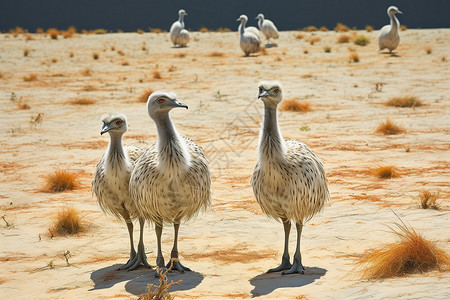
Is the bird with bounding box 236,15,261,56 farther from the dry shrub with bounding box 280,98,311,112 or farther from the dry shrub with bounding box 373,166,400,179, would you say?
the dry shrub with bounding box 373,166,400,179

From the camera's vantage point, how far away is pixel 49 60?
25.3 m

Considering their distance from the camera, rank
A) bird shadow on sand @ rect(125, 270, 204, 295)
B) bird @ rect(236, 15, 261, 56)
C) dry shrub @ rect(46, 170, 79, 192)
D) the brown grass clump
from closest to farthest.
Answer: bird shadow on sand @ rect(125, 270, 204, 295), dry shrub @ rect(46, 170, 79, 192), the brown grass clump, bird @ rect(236, 15, 261, 56)

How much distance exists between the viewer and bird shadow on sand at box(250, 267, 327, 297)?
4902 mm

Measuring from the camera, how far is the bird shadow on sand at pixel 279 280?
4902 millimetres

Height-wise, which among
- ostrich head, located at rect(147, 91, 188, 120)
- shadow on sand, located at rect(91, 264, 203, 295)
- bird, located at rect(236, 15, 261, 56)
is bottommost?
shadow on sand, located at rect(91, 264, 203, 295)

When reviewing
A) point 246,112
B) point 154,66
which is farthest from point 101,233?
point 154,66

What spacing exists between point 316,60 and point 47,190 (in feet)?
56.5

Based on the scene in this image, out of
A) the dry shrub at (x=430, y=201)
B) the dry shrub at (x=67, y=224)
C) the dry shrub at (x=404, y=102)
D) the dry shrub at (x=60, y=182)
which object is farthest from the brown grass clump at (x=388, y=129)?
the dry shrub at (x=67, y=224)

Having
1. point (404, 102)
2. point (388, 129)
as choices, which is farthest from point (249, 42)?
point (388, 129)

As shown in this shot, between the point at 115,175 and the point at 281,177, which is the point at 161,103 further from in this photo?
the point at 281,177

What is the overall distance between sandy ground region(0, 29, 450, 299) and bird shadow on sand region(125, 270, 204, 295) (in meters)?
0.03

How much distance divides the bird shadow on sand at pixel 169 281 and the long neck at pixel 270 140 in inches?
50.4

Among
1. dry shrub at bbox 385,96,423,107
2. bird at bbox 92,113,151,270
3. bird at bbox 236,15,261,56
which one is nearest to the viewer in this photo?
bird at bbox 92,113,151,270

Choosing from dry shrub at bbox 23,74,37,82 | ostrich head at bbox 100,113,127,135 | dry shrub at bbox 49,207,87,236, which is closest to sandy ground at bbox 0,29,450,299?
dry shrub at bbox 49,207,87,236
